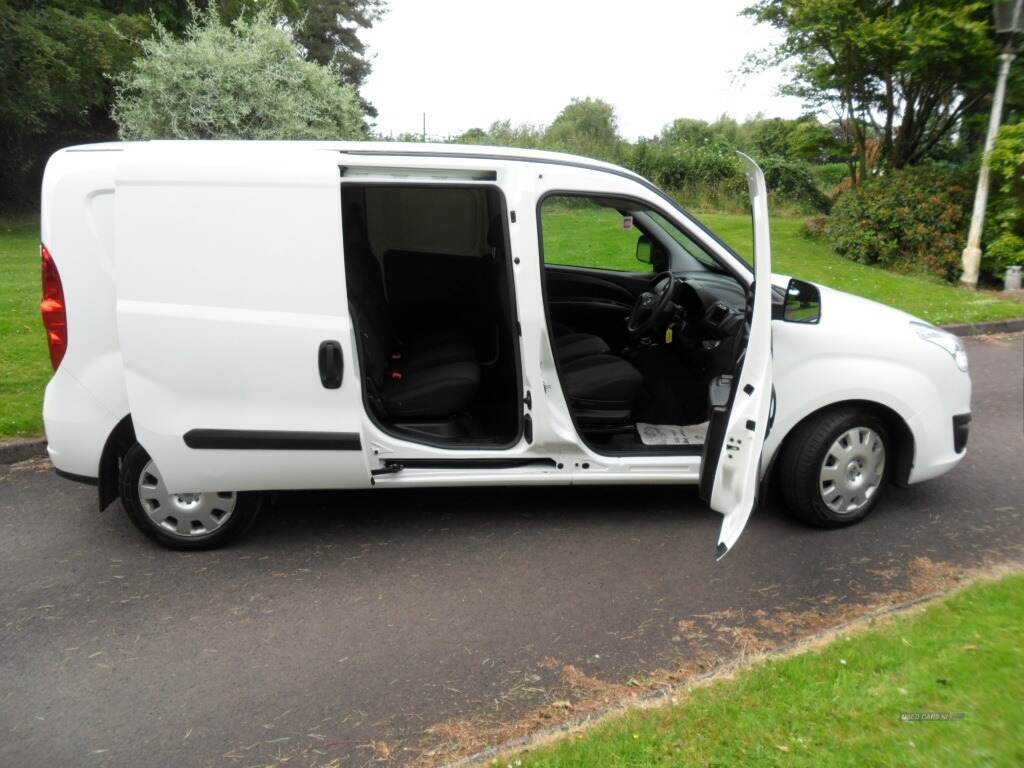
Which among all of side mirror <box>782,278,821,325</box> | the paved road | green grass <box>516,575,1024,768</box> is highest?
side mirror <box>782,278,821,325</box>

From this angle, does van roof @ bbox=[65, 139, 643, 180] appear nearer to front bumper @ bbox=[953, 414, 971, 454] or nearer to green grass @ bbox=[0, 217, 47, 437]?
front bumper @ bbox=[953, 414, 971, 454]

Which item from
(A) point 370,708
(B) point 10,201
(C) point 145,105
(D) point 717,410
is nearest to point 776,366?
(D) point 717,410

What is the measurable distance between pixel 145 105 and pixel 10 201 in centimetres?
608

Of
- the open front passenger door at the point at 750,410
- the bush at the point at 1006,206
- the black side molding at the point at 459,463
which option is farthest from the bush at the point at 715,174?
the open front passenger door at the point at 750,410

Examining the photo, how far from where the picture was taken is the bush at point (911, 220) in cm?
1298

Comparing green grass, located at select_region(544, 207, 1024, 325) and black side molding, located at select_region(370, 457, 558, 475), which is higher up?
green grass, located at select_region(544, 207, 1024, 325)

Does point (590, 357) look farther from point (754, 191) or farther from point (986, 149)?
→ point (986, 149)

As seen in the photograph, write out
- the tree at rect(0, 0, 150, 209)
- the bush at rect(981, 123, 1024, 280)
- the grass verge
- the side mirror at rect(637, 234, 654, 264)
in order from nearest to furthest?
the side mirror at rect(637, 234, 654, 264) < the grass verge < the bush at rect(981, 123, 1024, 280) < the tree at rect(0, 0, 150, 209)

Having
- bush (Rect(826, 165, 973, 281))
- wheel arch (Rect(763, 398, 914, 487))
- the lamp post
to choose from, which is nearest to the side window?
wheel arch (Rect(763, 398, 914, 487))

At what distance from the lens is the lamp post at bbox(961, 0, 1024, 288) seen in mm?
10680

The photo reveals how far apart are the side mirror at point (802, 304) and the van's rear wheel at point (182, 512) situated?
9.04 feet

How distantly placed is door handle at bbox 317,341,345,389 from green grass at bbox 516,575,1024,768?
72.2 inches

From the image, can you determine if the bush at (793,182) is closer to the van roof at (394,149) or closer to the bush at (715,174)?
the bush at (715,174)

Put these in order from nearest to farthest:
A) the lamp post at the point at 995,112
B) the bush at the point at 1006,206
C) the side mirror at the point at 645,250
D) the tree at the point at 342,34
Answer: the side mirror at the point at 645,250
the lamp post at the point at 995,112
the bush at the point at 1006,206
the tree at the point at 342,34
